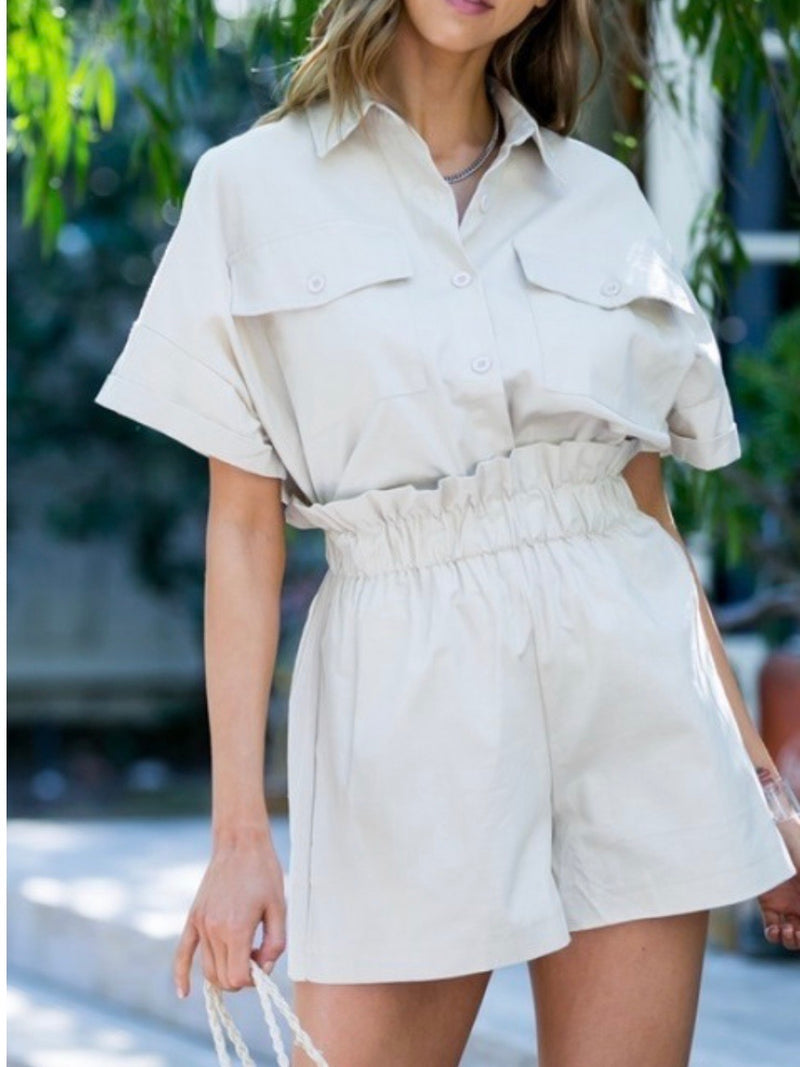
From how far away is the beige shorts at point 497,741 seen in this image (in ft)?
7.59

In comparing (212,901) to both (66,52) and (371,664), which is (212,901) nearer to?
(371,664)

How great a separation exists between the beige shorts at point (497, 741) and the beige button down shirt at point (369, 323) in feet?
0.17

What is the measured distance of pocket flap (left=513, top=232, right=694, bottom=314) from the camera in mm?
2428

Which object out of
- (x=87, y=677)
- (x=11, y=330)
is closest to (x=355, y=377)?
(x=11, y=330)

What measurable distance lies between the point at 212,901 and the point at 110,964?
369 centimetres

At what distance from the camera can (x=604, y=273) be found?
2479 millimetres

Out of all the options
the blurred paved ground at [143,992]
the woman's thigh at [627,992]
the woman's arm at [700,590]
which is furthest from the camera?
the blurred paved ground at [143,992]

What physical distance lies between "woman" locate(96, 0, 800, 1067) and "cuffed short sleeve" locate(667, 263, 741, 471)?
123 millimetres

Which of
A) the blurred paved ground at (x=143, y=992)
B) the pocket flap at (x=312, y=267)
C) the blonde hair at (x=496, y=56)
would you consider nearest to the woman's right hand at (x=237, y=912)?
the pocket flap at (x=312, y=267)

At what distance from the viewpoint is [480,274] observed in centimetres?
240

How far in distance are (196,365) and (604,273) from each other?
45cm

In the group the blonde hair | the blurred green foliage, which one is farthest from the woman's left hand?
the blurred green foliage

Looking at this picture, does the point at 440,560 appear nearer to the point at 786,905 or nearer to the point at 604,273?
the point at 604,273

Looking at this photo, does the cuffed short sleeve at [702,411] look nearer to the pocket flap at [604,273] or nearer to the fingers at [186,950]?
the pocket flap at [604,273]
